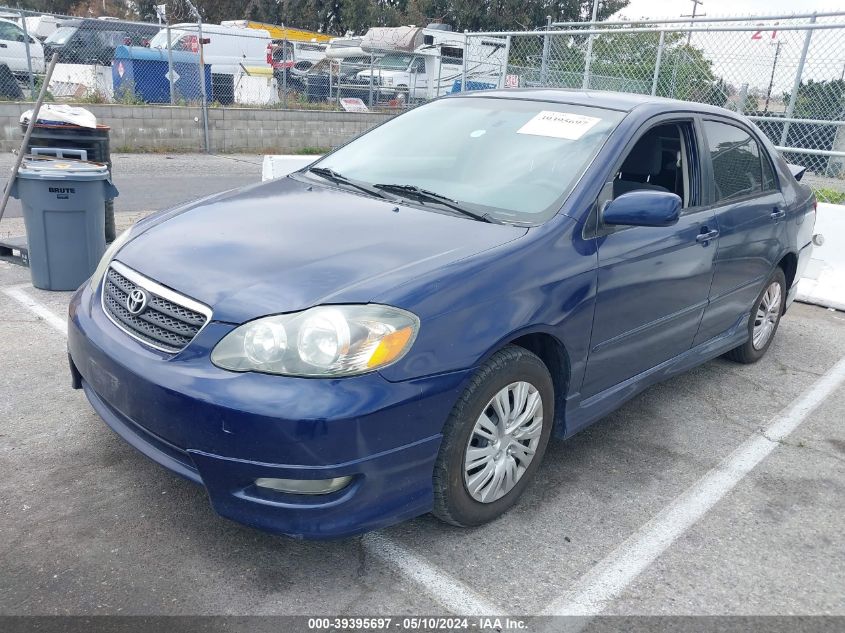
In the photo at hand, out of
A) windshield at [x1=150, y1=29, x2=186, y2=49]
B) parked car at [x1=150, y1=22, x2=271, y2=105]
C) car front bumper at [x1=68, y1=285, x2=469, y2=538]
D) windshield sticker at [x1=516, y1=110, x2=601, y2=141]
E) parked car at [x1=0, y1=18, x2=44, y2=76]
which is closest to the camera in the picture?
car front bumper at [x1=68, y1=285, x2=469, y2=538]

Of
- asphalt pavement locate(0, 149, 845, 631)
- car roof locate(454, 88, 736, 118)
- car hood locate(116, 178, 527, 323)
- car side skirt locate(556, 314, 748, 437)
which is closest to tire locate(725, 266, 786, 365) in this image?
car side skirt locate(556, 314, 748, 437)

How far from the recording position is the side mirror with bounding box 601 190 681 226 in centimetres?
322

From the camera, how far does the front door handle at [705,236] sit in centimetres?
392

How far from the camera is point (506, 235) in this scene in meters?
3.06

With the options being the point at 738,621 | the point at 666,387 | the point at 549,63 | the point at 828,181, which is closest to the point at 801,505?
the point at 738,621

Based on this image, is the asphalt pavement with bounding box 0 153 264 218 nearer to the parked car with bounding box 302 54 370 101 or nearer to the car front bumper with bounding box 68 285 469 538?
the parked car with bounding box 302 54 370 101

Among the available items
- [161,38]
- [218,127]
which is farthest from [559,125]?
[161,38]

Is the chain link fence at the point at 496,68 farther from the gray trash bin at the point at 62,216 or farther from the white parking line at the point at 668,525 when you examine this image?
the gray trash bin at the point at 62,216

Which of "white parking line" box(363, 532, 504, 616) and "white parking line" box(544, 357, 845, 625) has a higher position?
"white parking line" box(363, 532, 504, 616)

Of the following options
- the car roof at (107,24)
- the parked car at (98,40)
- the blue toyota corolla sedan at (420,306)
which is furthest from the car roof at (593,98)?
the parked car at (98,40)

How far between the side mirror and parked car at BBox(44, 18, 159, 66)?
46.3 feet

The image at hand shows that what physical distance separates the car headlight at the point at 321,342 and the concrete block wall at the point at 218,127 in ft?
41.5

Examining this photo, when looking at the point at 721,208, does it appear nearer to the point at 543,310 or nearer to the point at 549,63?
the point at 543,310

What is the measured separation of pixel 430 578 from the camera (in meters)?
2.76
